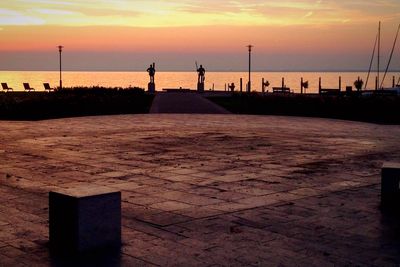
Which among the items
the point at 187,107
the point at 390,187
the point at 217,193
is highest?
the point at 187,107

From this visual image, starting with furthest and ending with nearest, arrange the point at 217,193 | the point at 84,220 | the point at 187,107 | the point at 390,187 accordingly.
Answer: the point at 187,107 < the point at 217,193 < the point at 390,187 < the point at 84,220

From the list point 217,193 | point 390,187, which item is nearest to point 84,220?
point 217,193

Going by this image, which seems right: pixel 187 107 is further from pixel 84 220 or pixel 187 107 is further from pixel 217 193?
pixel 84 220

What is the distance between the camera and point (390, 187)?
858 centimetres

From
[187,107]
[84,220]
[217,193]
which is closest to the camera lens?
[84,220]

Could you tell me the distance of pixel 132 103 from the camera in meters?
35.0

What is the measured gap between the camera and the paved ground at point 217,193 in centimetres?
624

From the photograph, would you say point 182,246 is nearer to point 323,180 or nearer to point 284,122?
point 323,180

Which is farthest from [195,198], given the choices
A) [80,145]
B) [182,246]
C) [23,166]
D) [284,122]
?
[284,122]

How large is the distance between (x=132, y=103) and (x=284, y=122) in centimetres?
1271

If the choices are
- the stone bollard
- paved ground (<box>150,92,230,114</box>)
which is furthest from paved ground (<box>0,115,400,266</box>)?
paved ground (<box>150,92,230,114</box>)

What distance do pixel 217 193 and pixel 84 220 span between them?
3528 millimetres

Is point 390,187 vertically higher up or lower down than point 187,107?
lower down

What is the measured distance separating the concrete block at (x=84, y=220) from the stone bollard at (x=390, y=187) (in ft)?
13.8
